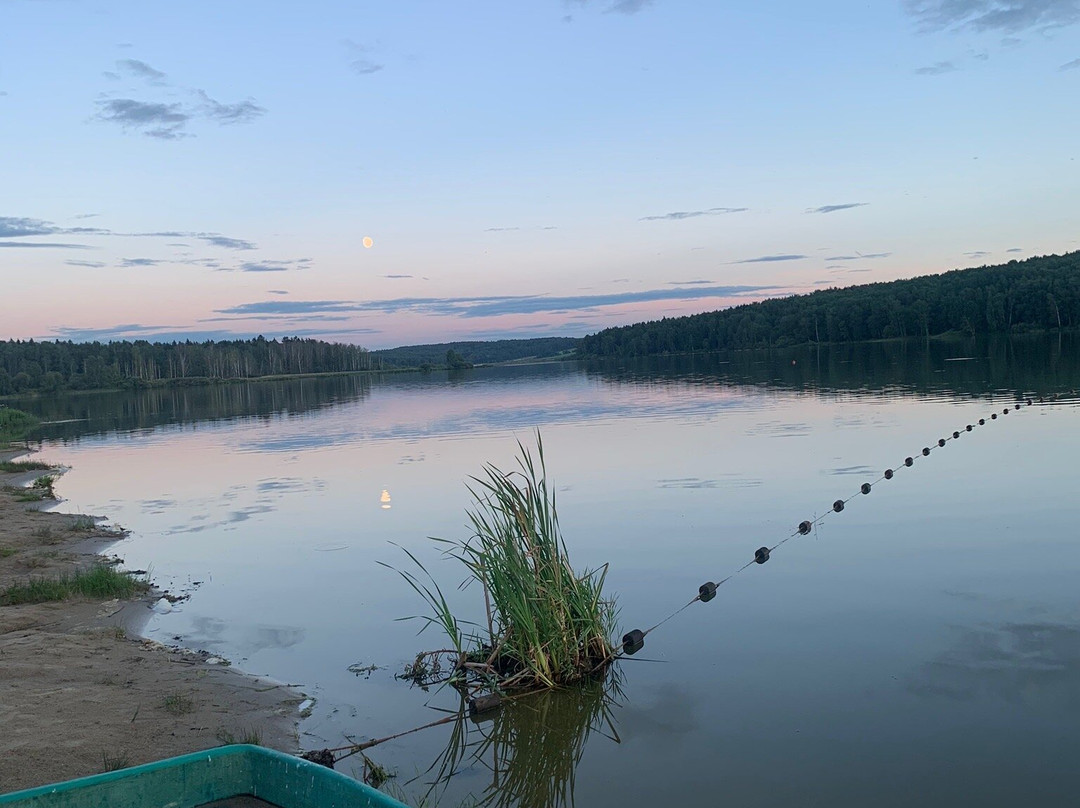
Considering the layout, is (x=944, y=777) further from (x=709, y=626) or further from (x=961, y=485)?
(x=961, y=485)

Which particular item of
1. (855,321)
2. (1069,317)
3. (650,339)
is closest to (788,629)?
(1069,317)

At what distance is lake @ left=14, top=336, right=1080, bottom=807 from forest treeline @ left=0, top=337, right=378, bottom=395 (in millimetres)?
111216

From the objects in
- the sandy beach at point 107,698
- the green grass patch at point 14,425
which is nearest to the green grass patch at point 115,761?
the sandy beach at point 107,698

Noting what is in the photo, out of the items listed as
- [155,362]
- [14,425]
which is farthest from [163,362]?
[14,425]

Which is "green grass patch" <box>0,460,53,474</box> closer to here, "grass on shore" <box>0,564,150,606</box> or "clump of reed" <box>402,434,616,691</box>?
"grass on shore" <box>0,564,150,606</box>

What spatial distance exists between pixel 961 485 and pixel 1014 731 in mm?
10318

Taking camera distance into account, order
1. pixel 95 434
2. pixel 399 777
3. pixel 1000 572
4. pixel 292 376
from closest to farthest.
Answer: pixel 399 777, pixel 1000 572, pixel 95 434, pixel 292 376

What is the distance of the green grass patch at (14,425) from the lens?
45031mm

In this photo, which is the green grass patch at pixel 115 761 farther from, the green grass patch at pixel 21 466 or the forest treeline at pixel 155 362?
the forest treeline at pixel 155 362

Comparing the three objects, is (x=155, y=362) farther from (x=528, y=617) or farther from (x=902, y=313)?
(x=528, y=617)

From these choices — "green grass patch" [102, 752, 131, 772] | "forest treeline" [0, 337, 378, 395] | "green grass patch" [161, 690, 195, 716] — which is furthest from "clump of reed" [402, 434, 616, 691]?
"forest treeline" [0, 337, 378, 395]

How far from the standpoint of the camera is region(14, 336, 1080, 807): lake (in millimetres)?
6562

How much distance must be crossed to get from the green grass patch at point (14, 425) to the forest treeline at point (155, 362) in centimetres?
7203

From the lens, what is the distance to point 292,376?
510 feet
